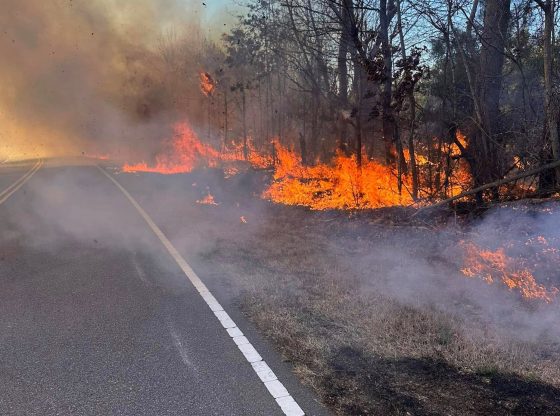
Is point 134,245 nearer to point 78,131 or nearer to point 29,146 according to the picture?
point 78,131

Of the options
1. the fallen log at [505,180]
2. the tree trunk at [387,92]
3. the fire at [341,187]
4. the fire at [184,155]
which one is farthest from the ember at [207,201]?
the fire at [184,155]

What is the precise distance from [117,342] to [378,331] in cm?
224

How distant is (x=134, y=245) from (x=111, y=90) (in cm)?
2527

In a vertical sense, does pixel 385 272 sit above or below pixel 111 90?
below

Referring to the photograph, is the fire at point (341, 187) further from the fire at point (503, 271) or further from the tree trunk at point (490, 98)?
the fire at point (503, 271)

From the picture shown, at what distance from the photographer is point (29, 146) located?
185ft

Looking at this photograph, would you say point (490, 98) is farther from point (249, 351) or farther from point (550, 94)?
point (249, 351)

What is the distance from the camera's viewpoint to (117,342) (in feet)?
12.4

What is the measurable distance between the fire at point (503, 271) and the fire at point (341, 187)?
339cm

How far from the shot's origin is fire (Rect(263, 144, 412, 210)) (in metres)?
9.23

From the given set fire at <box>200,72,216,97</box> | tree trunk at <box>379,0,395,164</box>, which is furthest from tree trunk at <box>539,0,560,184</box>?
fire at <box>200,72,216,97</box>

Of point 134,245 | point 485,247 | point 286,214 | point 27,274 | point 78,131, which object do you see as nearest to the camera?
point 485,247

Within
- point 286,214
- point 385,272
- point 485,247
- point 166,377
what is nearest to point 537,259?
point 485,247

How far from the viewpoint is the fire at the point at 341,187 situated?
9.23 m
